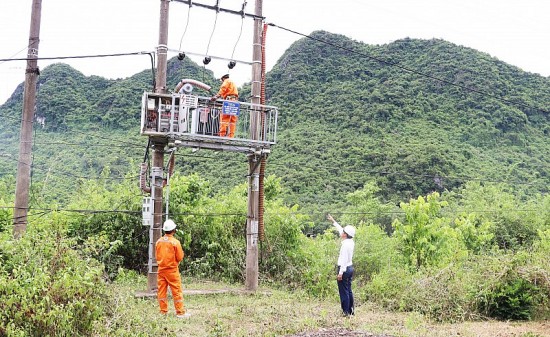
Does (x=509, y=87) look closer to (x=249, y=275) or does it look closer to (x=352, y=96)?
(x=352, y=96)

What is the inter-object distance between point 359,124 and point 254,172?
1425 inches

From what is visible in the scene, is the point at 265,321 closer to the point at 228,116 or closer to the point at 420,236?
the point at 228,116

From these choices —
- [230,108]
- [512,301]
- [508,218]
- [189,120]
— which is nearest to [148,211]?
[189,120]

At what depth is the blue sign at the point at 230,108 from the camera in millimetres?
13711

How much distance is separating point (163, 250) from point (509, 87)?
Result: 54.2 m

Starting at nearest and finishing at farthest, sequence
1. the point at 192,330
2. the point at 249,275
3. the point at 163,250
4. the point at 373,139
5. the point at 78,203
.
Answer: the point at 192,330
the point at 163,250
the point at 249,275
the point at 78,203
the point at 373,139

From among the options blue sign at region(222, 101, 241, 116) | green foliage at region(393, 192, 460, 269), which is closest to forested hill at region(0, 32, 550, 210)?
green foliage at region(393, 192, 460, 269)

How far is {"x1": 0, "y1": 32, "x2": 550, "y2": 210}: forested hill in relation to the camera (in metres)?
36.3

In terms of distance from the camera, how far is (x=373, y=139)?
154 feet

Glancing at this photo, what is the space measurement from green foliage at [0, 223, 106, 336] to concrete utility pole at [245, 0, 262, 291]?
6417 mm

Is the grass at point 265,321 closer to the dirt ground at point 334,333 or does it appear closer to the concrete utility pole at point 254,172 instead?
the dirt ground at point 334,333

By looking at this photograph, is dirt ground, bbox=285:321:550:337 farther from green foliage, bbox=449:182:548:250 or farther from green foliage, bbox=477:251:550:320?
green foliage, bbox=449:182:548:250

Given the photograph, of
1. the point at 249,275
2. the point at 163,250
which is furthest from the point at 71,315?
the point at 249,275

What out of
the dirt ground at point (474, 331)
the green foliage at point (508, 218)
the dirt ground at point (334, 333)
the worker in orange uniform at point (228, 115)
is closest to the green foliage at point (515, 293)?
the dirt ground at point (474, 331)
